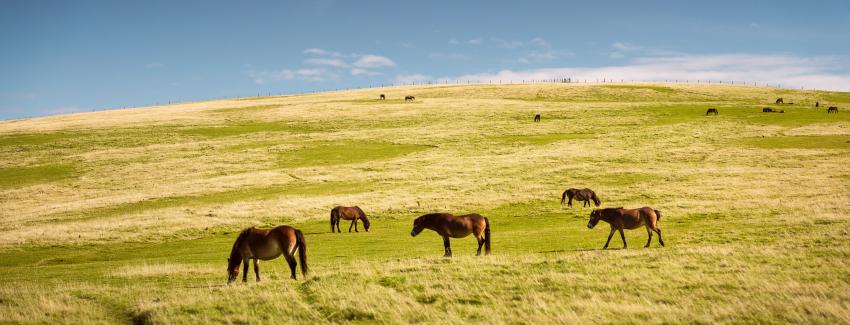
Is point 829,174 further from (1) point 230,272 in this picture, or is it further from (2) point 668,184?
(1) point 230,272

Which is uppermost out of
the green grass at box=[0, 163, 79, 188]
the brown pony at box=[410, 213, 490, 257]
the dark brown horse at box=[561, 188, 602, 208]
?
the brown pony at box=[410, 213, 490, 257]

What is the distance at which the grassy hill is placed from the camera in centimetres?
1168

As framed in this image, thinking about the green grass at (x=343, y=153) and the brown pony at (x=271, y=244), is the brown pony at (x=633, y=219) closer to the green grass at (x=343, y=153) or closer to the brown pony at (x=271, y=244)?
the brown pony at (x=271, y=244)

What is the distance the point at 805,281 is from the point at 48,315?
17.3m

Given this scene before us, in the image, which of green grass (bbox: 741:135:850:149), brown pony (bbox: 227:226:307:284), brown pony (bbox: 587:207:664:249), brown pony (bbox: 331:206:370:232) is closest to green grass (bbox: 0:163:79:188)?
brown pony (bbox: 331:206:370:232)

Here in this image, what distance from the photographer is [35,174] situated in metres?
51.5

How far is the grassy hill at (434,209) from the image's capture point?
11.7 m

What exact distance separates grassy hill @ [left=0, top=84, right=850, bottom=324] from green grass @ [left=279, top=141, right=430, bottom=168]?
550 millimetres

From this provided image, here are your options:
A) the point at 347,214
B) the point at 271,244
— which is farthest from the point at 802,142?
the point at 271,244

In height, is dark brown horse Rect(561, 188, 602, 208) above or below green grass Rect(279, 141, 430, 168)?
below

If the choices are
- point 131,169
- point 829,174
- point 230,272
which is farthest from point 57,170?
point 829,174

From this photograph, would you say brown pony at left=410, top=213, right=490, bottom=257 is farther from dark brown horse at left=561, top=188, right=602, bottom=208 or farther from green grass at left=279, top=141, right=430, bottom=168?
green grass at left=279, top=141, right=430, bottom=168

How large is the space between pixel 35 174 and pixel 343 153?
29.7 metres

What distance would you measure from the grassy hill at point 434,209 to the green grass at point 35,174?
0.39 meters
